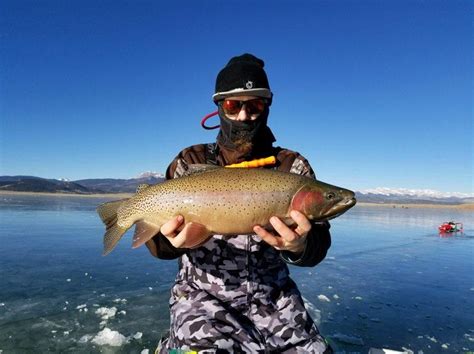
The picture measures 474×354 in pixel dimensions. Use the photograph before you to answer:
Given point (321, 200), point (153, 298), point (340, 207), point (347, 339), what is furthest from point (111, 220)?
point (347, 339)

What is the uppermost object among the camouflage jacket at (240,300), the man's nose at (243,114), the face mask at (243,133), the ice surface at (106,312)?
the man's nose at (243,114)

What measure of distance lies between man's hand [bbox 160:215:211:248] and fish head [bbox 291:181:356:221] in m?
0.90

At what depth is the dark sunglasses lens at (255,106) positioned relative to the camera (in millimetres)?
4203

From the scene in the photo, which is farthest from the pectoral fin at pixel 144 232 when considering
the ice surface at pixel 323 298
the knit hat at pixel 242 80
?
the ice surface at pixel 323 298

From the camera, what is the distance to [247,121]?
4180 millimetres

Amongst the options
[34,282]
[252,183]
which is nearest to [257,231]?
[252,183]

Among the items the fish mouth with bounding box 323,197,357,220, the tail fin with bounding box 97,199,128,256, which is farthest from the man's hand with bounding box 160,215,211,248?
the fish mouth with bounding box 323,197,357,220

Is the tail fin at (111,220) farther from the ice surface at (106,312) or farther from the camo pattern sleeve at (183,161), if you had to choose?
the ice surface at (106,312)

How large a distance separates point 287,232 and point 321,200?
480mm

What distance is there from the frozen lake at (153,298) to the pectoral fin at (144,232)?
1972 millimetres

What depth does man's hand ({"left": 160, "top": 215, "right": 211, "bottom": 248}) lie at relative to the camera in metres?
3.38

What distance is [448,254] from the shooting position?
45.3ft

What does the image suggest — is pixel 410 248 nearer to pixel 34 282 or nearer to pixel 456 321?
pixel 456 321

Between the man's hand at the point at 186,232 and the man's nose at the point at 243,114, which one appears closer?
the man's hand at the point at 186,232
